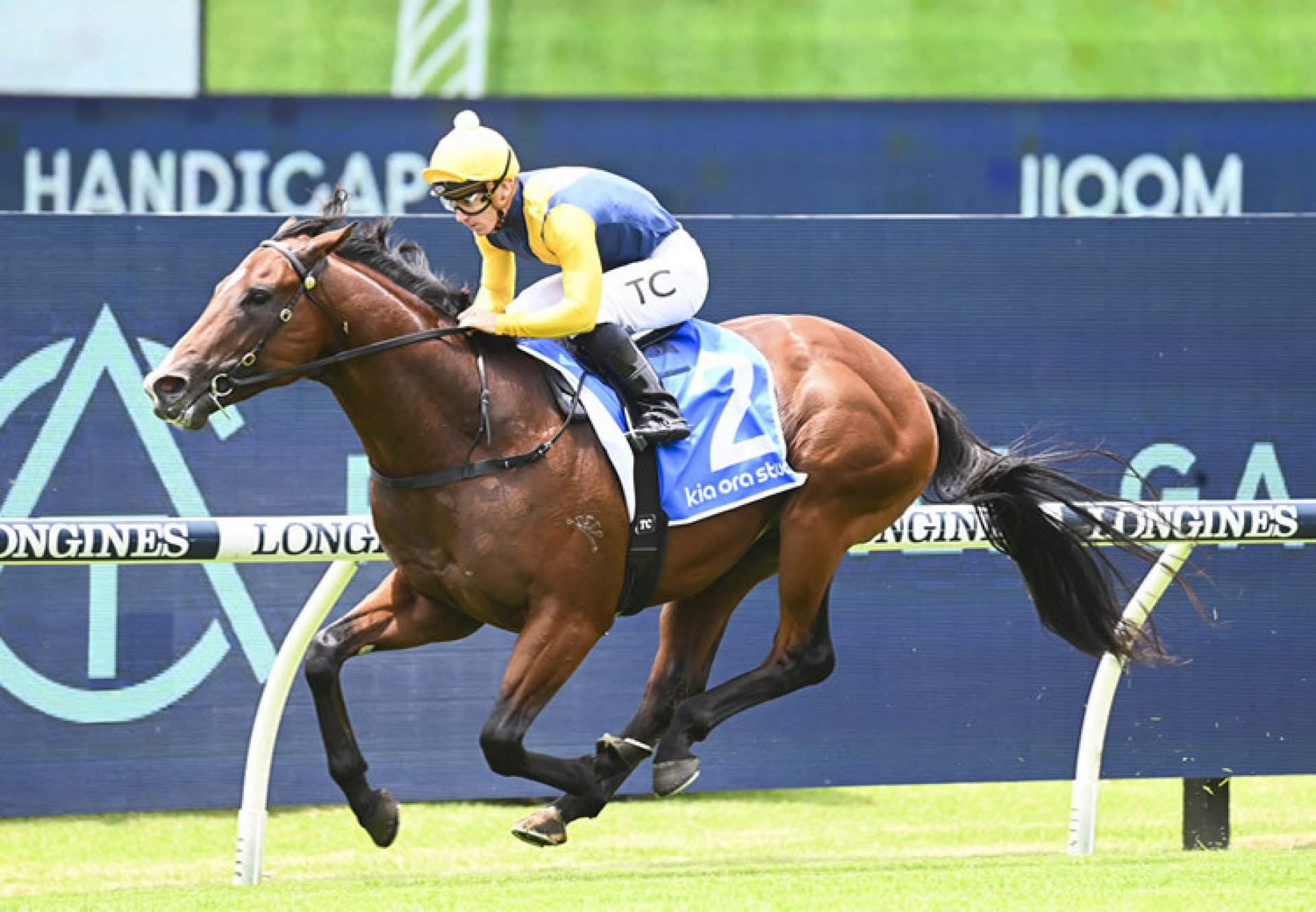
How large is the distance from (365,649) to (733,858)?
58.8 inches

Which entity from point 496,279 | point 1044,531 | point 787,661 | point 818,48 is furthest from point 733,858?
point 818,48

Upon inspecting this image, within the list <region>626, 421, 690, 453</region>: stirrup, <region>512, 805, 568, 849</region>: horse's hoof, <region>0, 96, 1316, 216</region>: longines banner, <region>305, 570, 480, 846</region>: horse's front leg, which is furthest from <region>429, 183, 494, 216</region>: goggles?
<region>0, 96, 1316, 216</region>: longines banner

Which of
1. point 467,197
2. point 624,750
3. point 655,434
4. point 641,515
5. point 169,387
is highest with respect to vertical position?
point 467,197

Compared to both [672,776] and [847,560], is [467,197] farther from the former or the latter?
[847,560]

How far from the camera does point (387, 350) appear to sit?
4734 mm

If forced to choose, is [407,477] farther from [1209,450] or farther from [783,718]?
[1209,450]

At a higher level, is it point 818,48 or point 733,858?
point 818,48

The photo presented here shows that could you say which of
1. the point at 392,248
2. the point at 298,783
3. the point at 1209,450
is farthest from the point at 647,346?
the point at 1209,450

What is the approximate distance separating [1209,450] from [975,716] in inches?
39.4

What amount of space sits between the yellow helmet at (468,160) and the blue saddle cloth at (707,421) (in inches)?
16.2

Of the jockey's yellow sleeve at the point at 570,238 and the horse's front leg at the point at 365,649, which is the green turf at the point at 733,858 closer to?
the horse's front leg at the point at 365,649

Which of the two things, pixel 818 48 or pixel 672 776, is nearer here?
pixel 672 776

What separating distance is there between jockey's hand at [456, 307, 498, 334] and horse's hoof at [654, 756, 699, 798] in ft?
3.40

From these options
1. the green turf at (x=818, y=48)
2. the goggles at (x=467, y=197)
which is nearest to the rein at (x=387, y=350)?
the goggles at (x=467, y=197)
